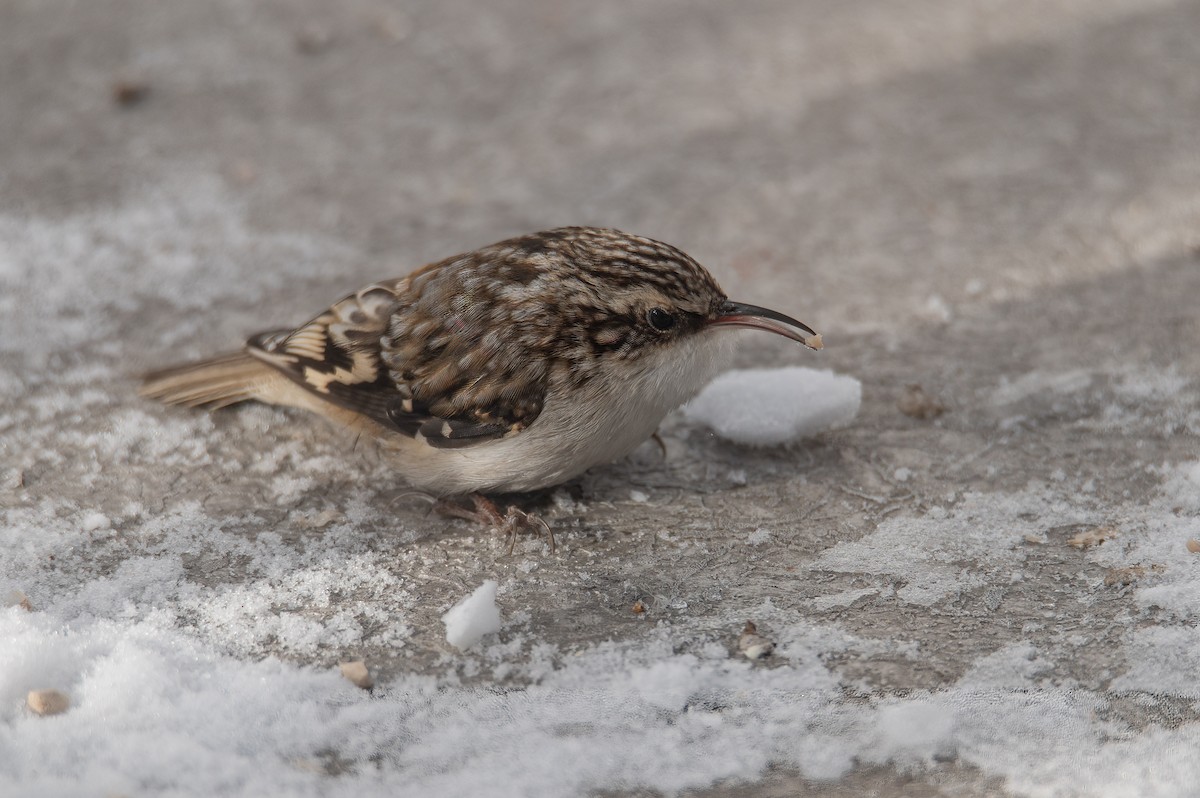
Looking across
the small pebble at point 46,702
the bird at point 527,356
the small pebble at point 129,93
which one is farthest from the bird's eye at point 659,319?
the small pebble at point 129,93

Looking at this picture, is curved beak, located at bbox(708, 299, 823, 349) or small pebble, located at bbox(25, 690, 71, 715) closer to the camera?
small pebble, located at bbox(25, 690, 71, 715)

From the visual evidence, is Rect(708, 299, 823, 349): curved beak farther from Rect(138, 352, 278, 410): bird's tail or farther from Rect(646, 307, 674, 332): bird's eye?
Rect(138, 352, 278, 410): bird's tail

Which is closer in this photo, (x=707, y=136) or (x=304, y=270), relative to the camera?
(x=304, y=270)

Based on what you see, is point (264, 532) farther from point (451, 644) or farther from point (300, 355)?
point (451, 644)

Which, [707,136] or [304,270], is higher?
[707,136]

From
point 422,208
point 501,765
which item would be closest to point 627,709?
point 501,765

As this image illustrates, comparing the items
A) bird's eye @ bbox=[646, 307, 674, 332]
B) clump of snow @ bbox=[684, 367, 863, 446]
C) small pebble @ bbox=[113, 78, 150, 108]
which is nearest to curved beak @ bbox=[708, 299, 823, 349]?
bird's eye @ bbox=[646, 307, 674, 332]

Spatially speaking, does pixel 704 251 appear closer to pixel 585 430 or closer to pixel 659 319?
pixel 659 319
